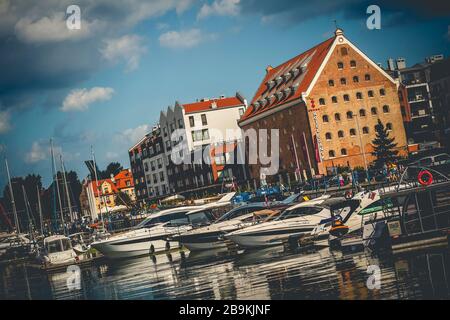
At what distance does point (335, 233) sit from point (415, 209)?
6.64 m

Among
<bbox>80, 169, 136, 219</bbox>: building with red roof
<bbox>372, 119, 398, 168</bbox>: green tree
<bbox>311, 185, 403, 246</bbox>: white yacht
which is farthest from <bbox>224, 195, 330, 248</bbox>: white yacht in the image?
<bbox>80, 169, 136, 219</bbox>: building with red roof

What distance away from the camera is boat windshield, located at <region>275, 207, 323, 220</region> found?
128ft

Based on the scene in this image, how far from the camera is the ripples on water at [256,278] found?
23.2 metres

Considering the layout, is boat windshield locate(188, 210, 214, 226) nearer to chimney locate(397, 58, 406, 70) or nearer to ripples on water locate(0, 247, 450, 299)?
ripples on water locate(0, 247, 450, 299)

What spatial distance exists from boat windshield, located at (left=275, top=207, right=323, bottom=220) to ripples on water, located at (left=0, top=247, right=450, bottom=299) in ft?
6.46

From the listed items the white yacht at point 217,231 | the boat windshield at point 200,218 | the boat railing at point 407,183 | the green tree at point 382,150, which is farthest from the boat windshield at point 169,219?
the green tree at point 382,150

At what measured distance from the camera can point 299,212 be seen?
39.2 m

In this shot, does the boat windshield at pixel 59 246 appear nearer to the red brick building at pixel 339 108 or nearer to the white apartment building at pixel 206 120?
the red brick building at pixel 339 108

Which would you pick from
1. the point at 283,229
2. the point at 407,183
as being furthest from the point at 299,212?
the point at 407,183

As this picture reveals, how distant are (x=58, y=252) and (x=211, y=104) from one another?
56.0 meters

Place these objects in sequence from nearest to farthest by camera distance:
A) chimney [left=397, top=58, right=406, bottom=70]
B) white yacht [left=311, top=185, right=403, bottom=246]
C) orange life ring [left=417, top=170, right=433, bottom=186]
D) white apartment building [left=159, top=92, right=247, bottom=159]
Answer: orange life ring [left=417, top=170, right=433, bottom=186] < white yacht [left=311, top=185, right=403, bottom=246] < white apartment building [left=159, top=92, right=247, bottom=159] < chimney [left=397, top=58, right=406, bottom=70]

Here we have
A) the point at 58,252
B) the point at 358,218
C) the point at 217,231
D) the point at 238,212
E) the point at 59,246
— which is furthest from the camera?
the point at 59,246

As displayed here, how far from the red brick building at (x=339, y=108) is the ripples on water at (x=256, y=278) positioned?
1250 inches

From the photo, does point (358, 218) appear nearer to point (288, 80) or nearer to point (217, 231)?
point (217, 231)
